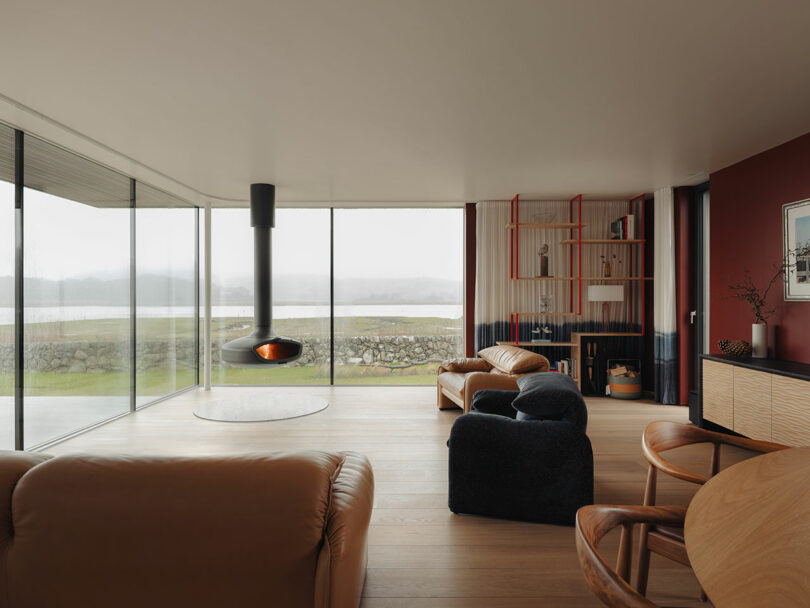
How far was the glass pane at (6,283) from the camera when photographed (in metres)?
3.34

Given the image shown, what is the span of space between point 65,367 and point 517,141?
13.3 feet

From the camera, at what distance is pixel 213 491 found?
4.00 ft

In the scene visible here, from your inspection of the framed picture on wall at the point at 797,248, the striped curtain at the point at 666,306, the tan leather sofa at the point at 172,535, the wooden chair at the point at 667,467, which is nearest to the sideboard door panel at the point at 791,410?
the framed picture on wall at the point at 797,248

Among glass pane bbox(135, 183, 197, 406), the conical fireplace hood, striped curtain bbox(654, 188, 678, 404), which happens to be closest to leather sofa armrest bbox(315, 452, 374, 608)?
the conical fireplace hood

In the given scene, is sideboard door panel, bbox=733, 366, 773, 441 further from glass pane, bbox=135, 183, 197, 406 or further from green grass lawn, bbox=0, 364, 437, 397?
glass pane, bbox=135, 183, 197, 406

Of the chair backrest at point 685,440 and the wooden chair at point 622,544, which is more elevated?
the chair backrest at point 685,440

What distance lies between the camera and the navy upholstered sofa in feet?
8.30

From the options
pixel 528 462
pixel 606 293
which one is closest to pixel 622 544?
pixel 528 462

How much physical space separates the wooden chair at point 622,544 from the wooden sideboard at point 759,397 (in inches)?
93.9

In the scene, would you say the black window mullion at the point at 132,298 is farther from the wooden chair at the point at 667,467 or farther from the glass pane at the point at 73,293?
the wooden chair at the point at 667,467

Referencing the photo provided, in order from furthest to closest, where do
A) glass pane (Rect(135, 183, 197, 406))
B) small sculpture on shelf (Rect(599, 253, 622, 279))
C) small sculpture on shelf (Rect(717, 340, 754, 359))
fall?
small sculpture on shelf (Rect(599, 253, 622, 279)) < glass pane (Rect(135, 183, 197, 406)) < small sculpture on shelf (Rect(717, 340, 754, 359))

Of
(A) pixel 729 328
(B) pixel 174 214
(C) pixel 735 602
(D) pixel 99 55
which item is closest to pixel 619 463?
(A) pixel 729 328

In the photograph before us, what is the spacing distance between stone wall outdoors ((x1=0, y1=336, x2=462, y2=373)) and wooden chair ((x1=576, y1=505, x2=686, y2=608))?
4087mm

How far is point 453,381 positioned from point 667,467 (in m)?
3.13
